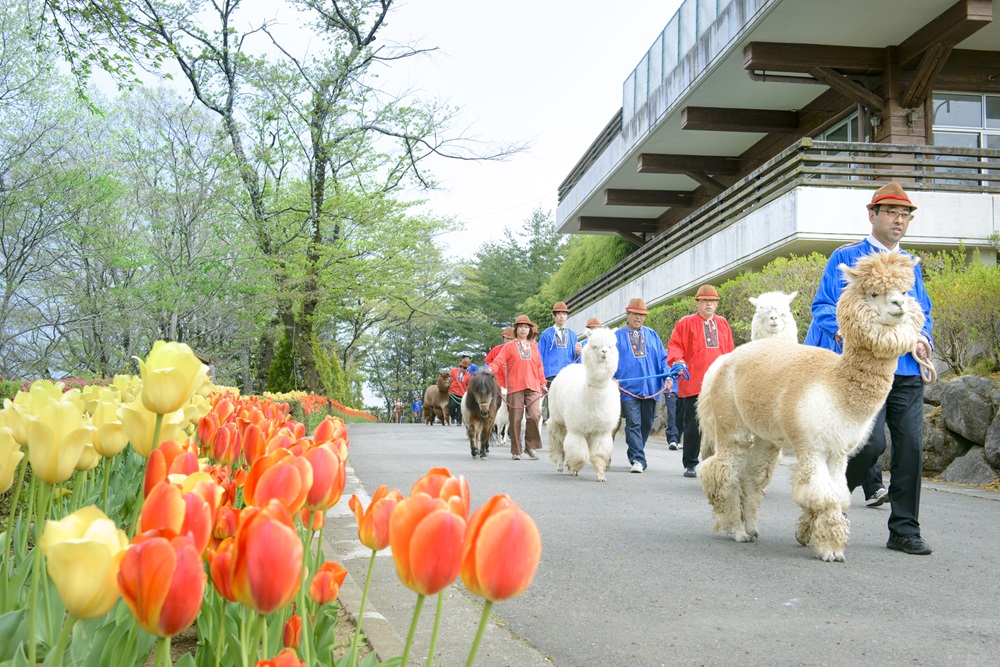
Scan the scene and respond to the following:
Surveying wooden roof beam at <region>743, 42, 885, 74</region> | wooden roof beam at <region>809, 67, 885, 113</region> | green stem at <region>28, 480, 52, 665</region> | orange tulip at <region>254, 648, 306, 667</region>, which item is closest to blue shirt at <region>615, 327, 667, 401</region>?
wooden roof beam at <region>743, 42, 885, 74</region>

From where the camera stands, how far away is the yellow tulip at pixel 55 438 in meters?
1.68

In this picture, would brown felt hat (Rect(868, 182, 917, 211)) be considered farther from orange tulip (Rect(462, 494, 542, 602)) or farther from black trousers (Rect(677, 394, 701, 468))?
orange tulip (Rect(462, 494, 542, 602))

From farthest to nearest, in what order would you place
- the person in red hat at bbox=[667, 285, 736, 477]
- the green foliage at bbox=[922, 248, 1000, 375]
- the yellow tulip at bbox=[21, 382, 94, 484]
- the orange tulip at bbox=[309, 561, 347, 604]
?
the green foliage at bbox=[922, 248, 1000, 375]
the person in red hat at bbox=[667, 285, 736, 477]
the orange tulip at bbox=[309, 561, 347, 604]
the yellow tulip at bbox=[21, 382, 94, 484]

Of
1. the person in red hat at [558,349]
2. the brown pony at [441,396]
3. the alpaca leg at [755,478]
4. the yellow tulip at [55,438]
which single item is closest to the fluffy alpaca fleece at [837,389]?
the alpaca leg at [755,478]

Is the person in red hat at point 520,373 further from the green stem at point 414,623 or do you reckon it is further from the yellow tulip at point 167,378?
the green stem at point 414,623

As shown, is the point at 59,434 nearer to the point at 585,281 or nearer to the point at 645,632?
the point at 645,632

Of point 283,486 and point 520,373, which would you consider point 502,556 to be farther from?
point 520,373

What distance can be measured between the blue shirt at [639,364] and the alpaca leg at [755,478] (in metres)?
5.77

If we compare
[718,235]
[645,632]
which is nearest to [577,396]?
[645,632]

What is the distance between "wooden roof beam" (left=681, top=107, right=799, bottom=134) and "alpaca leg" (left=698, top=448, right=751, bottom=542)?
21085 mm

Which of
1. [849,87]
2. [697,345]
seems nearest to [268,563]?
[697,345]

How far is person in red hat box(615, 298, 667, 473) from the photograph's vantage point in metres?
13.0

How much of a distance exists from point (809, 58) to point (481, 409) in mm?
12178

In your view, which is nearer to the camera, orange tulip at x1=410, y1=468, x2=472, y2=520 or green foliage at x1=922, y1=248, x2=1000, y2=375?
orange tulip at x1=410, y1=468, x2=472, y2=520
